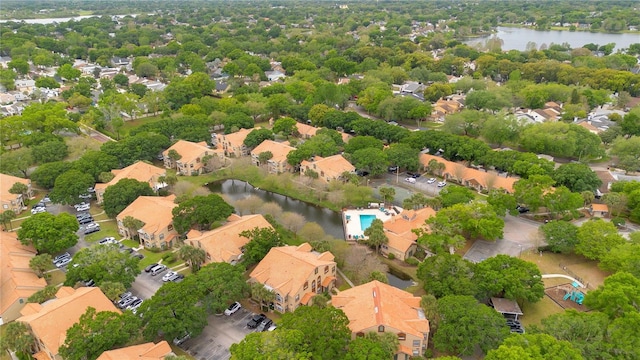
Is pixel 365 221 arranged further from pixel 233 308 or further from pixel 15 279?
pixel 15 279

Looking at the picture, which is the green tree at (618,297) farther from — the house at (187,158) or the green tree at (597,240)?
the house at (187,158)

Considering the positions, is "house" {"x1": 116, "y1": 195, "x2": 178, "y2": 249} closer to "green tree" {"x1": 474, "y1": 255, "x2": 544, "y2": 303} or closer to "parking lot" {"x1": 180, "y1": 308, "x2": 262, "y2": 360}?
"parking lot" {"x1": 180, "y1": 308, "x2": 262, "y2": 360}

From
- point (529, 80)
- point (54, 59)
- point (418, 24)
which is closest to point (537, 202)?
point (529, 80)

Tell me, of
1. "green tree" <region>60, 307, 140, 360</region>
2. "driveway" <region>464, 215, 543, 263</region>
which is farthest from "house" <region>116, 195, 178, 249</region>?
"driveway" <region>464, 215, 543, 263</region>

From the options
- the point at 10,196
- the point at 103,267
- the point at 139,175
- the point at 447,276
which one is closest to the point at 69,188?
the point at 10,196

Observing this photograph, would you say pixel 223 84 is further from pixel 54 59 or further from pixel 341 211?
pixel 341 211
